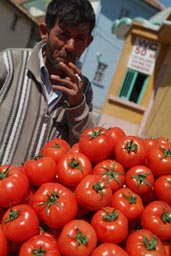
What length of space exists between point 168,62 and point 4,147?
1142 centimetres

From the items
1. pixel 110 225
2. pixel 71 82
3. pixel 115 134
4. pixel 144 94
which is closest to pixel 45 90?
pixel 71 82

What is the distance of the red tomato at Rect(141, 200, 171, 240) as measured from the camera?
1.51 m

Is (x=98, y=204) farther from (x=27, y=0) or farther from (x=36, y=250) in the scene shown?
(x=27, y=0)

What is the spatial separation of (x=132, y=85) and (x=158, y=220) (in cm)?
1298

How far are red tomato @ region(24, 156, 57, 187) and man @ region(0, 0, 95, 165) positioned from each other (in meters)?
0.60

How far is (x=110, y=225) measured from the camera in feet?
4.72

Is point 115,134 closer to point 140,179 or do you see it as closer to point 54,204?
point 140,179

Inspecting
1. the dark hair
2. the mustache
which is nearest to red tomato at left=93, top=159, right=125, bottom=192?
the mustache

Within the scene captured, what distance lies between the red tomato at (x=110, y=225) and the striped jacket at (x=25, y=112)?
85 cm

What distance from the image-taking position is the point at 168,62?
42.9 feet

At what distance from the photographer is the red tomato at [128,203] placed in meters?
1.54

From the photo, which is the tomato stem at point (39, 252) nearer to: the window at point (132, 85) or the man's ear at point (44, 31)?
the man's ear at point (44, 31)

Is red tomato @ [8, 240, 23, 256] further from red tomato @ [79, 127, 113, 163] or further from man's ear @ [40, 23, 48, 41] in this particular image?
man's ear @ [40, 23, 48, 41]

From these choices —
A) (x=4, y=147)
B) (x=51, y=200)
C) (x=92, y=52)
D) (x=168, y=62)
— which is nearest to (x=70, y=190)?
(x=51, y=200)
